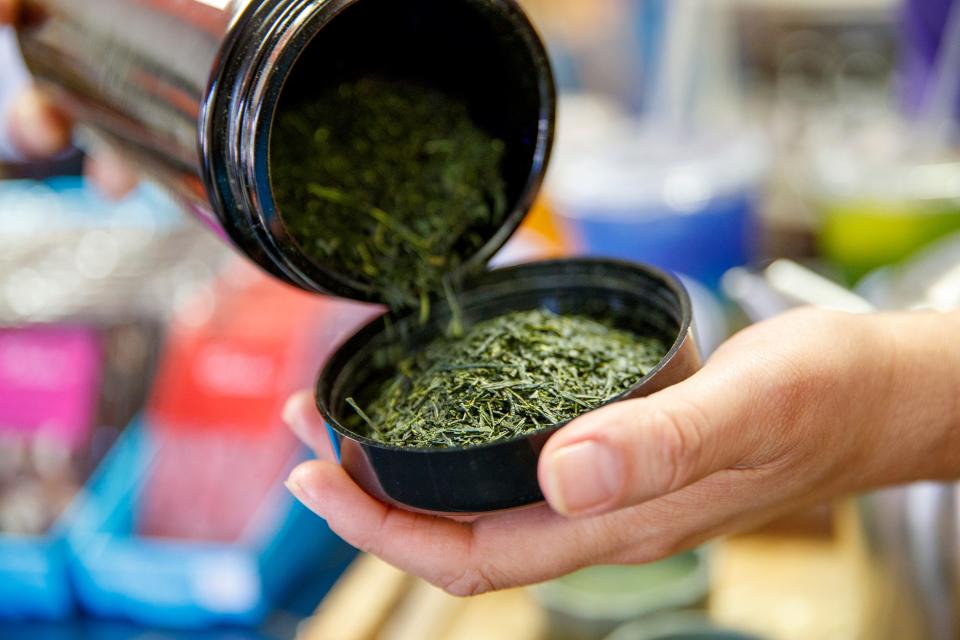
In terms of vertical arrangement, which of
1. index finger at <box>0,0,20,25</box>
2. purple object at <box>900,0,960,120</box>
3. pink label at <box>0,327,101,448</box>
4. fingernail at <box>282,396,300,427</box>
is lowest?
pink label at <box>0,327,101,448</box>

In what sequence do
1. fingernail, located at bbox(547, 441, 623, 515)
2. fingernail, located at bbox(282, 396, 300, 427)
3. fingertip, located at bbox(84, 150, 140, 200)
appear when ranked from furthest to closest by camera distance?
1. fingertip, located at bbox(84, 150, 140, 200)
2. fingernail, located at bbox(282, 396, 300, 427)
3. fingernail, located at bbox(547, 441, 623, 515)

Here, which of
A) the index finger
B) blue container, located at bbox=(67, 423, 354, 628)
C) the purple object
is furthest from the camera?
the purple object

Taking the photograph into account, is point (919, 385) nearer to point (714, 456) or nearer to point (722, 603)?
point (714, 456)

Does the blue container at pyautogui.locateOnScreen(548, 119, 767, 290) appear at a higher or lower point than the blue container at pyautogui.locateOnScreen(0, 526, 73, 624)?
higher

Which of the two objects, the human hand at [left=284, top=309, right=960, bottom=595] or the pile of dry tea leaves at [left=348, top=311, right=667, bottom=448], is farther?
the pile of dry tea leaves at [left=348, top=311, right=667, bottom=448]

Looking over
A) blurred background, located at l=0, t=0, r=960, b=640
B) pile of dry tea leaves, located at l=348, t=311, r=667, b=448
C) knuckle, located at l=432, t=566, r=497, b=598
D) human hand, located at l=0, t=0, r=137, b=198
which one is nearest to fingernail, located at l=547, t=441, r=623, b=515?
pile of dry tea leaves, located at l=348, t=311, r=667, b=448

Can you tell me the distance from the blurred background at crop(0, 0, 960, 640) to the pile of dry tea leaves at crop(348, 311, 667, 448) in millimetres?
467

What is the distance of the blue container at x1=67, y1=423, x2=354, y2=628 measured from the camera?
1.74m

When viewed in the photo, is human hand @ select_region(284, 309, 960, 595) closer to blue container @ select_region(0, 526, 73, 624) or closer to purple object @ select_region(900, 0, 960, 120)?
blue container @ select_region(0, 526, 73, 624)

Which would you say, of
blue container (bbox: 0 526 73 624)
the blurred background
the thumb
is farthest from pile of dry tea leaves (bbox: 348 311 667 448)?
blue container (bbox: 0 526 73 624)

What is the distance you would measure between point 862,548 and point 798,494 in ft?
1.91

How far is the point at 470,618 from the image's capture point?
1.58 metres

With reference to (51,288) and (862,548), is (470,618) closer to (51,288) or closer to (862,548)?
(862,548)

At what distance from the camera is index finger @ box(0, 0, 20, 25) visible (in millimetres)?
1380
